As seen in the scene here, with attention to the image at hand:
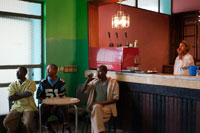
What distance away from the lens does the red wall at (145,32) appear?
603 cm

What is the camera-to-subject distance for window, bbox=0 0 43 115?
4613mm

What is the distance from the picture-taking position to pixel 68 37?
5.38 meters

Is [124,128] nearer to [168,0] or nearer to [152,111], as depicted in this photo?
[152,111]

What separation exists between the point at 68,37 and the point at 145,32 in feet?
9.35

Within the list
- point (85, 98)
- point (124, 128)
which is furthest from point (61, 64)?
point (124, 128)

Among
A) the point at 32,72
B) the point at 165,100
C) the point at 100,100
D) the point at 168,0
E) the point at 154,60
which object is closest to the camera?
the point at 165,100

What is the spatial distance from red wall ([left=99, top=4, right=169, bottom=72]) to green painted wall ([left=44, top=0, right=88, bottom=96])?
1.99 feet

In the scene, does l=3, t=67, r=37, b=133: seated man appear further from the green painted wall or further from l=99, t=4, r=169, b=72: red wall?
l=99, t=4, r=169, b=72: red wall

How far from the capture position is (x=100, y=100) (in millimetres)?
4250

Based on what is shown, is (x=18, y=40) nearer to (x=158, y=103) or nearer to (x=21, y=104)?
(x=21, y=104)

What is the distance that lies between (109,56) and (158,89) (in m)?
1.25

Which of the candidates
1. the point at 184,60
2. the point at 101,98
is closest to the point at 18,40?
the point at 101,98

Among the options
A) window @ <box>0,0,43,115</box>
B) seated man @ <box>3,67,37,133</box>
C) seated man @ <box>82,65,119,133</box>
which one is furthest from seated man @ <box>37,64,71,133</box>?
window @ <box>0,0,43,115</box>

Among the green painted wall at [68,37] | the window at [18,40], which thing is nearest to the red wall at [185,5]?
the green painted wall at [68,37]
